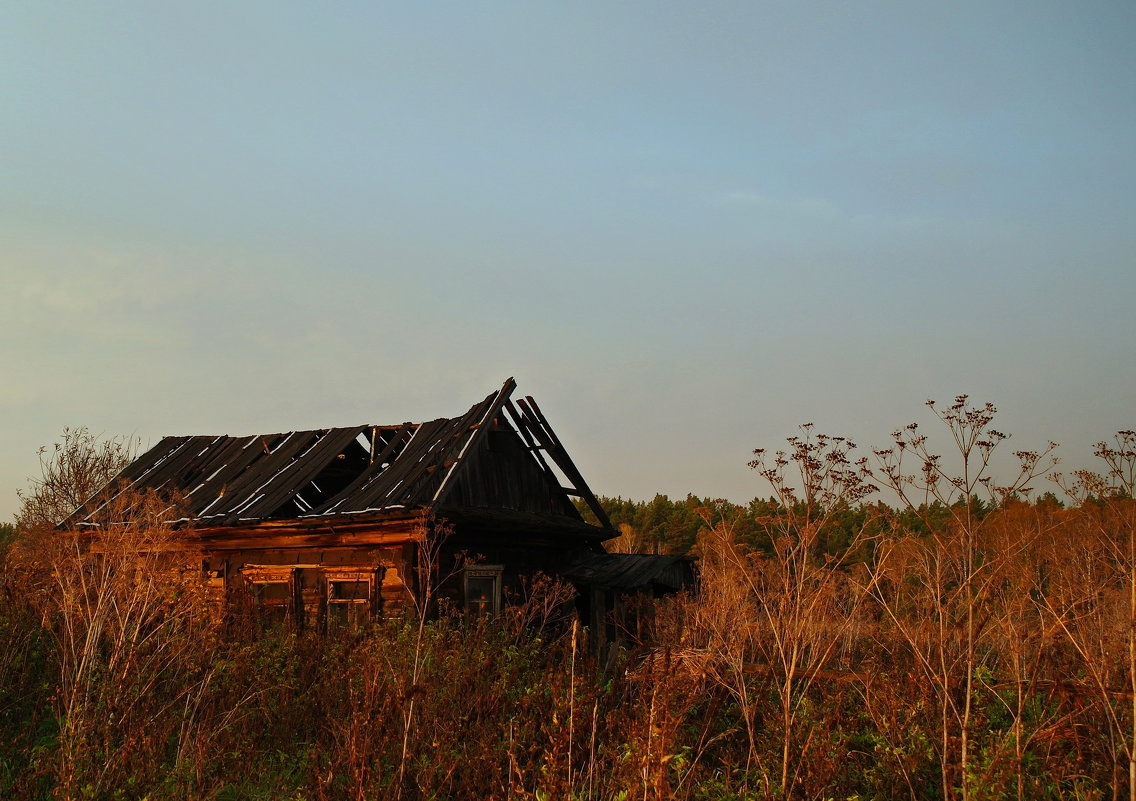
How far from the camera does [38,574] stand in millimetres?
11477

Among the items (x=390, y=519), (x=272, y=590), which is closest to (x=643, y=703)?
(x=390, y=519)

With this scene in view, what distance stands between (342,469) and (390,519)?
15.8 feet

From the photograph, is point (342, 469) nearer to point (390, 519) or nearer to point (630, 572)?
point (390, 519)

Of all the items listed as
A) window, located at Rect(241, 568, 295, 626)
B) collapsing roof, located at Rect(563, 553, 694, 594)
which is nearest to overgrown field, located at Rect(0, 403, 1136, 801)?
window, located at Rect(241, 568, 295, 626)

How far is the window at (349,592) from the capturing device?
13867 millimetres

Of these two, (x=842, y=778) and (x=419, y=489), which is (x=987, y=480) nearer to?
(x=842, y=778)

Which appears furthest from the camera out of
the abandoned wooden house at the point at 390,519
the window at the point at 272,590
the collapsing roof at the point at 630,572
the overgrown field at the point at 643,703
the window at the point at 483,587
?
the collapsing roof at the point at 630,572

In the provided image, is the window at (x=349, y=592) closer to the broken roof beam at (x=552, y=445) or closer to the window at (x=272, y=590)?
the window at (x=272, y=590)

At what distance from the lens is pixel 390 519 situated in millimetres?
13281

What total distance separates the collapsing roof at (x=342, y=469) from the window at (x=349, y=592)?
44.6 inches

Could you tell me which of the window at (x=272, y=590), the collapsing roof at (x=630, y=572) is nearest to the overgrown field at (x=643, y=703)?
the window at (x=272, y=590)

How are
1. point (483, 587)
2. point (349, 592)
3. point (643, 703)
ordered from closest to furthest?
1. point (643, 703)
2. point (349, 592)
3. point (483, 587)

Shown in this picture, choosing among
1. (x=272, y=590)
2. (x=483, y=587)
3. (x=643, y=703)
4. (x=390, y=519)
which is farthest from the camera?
(x=272, y=590)

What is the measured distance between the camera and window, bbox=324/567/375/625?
1387 cm
